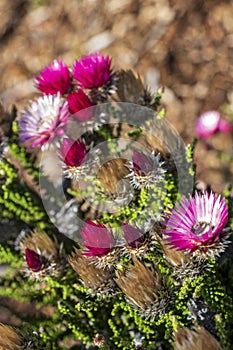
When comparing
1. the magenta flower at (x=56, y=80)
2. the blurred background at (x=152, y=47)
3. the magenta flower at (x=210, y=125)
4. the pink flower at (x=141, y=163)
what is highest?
the blurred background at (x=152, y=47)

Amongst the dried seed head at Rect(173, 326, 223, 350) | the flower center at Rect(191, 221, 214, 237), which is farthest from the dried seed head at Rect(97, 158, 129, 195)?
the dried seed head at Rect(173, 326, 223, 350)

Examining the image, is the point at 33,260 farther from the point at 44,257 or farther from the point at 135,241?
the point at 135,241

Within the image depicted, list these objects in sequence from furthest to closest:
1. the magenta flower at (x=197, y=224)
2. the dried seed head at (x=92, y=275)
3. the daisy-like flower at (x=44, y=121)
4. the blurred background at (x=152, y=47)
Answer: the blurred background at (x=152, y=47) < the daisy-like flower at (x=44, y=121) < the dried seed head at (x=92, y=275) < the magenta flower at (x=197, y=224)

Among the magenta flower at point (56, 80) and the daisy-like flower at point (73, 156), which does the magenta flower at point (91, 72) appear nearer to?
the magenta flower at point (56, 80)

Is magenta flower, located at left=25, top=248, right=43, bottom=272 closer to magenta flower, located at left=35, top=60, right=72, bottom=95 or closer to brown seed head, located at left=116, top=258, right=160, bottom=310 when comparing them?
brown seed head, located at left=116, top=258, right=160, bottom=310

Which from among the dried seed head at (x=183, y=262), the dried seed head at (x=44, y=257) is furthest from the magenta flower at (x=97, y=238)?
the dried seed head at (x=44, y=257)

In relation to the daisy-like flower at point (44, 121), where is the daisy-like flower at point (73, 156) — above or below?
below

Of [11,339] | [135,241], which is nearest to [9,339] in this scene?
[11,339]
